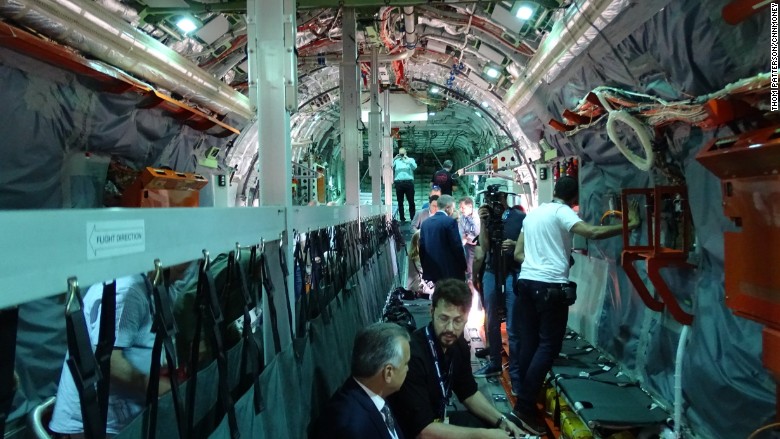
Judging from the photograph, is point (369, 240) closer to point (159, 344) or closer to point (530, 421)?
point (530, 421)

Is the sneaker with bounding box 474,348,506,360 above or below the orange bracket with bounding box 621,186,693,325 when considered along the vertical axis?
below

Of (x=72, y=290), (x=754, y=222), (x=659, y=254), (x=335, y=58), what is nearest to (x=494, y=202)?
(x=659, y=254)

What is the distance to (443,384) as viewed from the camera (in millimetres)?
2729

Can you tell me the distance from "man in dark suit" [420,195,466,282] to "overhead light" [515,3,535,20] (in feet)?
7.17

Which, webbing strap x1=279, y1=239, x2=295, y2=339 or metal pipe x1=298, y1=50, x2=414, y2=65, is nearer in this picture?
webbing strap x1=279, y1=239, x2=295, y2=339

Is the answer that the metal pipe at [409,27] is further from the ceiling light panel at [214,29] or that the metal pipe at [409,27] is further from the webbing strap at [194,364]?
the webbing strap at [194,364]

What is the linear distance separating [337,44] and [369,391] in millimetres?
5732

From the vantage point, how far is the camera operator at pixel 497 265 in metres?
4.60

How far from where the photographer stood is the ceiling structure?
11.4 feet

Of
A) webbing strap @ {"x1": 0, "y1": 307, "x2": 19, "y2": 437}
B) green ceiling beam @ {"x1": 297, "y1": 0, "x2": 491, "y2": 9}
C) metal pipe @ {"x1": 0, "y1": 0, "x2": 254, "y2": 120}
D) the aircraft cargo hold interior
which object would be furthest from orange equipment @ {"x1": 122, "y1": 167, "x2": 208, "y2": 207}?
webbing strap @ {"x1": 0, "y1": 307, "x2": 19, "y2": 437}

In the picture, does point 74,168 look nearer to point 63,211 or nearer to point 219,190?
point 219,190

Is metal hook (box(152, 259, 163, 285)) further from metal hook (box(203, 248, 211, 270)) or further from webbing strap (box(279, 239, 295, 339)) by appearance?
webbing strap (box(279, 239, 295, 339))

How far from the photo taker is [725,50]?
239 cm

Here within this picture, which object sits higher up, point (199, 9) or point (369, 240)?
point (199, 9)
